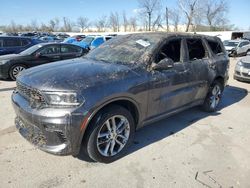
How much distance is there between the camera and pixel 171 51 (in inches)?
177

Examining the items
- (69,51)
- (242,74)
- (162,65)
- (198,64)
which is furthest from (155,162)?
(69,51)

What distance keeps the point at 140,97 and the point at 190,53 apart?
5.96 ft

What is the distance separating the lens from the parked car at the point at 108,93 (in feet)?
9.78

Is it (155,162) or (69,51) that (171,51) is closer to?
(155,162)

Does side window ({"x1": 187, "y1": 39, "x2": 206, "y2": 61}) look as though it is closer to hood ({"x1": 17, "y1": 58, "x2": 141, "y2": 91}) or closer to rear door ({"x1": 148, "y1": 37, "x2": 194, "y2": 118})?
rear door ({"x1": 148, "y1": 37, "x2": 194, "y2": 118})

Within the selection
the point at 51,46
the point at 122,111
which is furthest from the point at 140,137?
the point at 51,46

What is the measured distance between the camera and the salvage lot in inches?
123

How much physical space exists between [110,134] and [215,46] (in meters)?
3.65

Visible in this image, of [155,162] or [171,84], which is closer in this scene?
[155,162]

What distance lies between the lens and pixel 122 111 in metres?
3.46

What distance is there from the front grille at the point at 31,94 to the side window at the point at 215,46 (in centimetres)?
398

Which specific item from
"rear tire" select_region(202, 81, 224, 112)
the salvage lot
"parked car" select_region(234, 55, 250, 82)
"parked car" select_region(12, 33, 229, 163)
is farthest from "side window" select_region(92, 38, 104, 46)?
the salvage lot

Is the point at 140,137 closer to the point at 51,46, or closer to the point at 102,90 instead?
the point at 102,90

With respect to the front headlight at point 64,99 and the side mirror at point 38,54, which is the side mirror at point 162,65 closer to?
the front headlight at point 64,99
